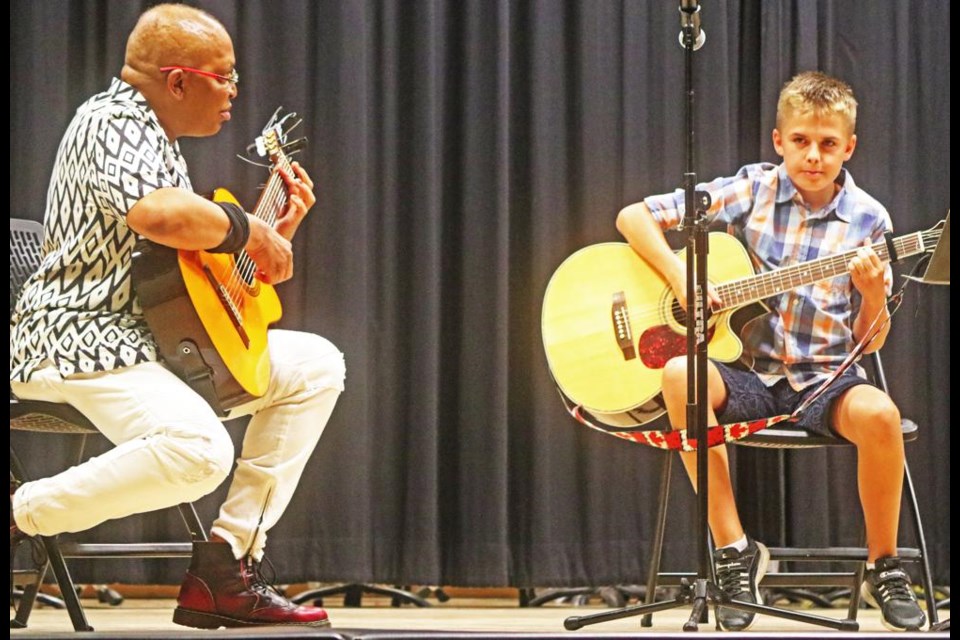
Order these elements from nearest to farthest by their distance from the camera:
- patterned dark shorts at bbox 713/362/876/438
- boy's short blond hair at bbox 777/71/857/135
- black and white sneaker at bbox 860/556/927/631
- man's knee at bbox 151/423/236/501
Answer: man's knee at bbox 151/423/236/501
black and white sneaker at bbox 860/556/927/631
patterned dark shorts at bbox 713/362/876/438
boy's short blond hair at bbox 777/71/857/135

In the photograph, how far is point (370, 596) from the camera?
3.74 metres

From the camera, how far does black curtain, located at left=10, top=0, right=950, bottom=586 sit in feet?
12.0

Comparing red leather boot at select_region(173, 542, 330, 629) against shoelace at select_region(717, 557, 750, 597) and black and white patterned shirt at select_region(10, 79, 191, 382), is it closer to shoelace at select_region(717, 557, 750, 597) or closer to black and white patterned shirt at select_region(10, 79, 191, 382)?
black and white patterned shirt at select_region(10, 79, 191, 382)

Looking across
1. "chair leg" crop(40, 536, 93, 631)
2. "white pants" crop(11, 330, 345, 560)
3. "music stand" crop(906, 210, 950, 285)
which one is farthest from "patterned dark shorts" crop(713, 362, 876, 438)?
"chair leg" crop(40, 536, 93, 631)

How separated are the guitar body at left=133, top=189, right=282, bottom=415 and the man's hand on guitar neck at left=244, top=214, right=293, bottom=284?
0.29 ft

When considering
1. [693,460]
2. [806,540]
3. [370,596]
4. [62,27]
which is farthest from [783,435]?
[62,27]

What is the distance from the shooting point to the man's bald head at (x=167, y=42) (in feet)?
8.09

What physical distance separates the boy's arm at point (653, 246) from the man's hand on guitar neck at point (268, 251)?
3.49ft

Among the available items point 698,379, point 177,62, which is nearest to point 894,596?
point 698,379

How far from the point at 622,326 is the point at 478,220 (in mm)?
794

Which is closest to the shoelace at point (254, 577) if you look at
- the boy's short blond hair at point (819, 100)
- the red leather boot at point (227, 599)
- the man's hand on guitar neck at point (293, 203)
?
the red leather boot at point (227, 599)

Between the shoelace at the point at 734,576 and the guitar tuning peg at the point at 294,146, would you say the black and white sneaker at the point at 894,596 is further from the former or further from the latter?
the guitar tuning peg at the point at 294,146

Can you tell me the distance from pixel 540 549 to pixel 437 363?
0.66 meters

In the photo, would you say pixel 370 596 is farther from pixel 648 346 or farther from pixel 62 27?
pixel 62 27
